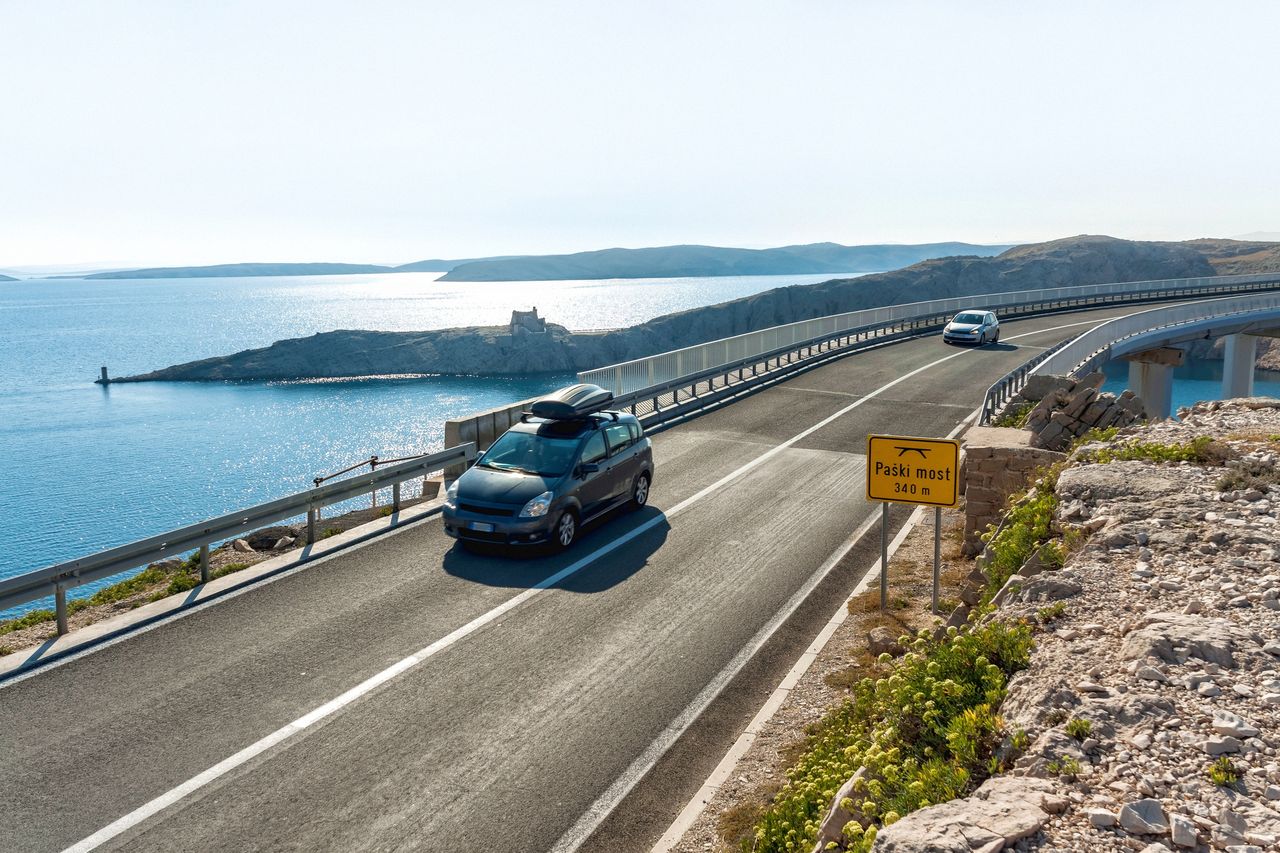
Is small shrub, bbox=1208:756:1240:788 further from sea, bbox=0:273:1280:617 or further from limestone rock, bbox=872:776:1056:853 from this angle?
sea, bbox=0:273:1280:617

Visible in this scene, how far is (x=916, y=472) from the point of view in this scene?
1007 cm

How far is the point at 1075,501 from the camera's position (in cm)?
958

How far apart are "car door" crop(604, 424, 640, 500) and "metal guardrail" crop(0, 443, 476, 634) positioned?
310 centimetres

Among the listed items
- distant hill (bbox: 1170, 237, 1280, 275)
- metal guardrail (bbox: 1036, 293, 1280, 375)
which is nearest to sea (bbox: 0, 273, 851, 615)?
metal guardrail (bbox: 1036, 293, 1280, 375)

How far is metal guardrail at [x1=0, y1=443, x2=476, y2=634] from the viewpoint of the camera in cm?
971

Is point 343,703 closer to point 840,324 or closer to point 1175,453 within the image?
point 1175,453

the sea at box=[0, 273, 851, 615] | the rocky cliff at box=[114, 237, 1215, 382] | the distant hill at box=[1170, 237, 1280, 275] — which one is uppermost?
the distant hill at box=[1170, 237, 1280, 275]

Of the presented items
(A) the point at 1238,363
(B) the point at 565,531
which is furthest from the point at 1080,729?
(A) the point at 1238,363

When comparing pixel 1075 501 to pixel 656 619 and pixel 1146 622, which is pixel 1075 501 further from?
pixel 656 619

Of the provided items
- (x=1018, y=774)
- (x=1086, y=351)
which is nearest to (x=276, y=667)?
(x=1018, y=774)

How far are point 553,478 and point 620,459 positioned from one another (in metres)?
1.71

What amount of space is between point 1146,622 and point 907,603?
443cm

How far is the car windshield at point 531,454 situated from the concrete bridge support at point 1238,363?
5003 centimetres

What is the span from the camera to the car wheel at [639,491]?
48.7 ft
